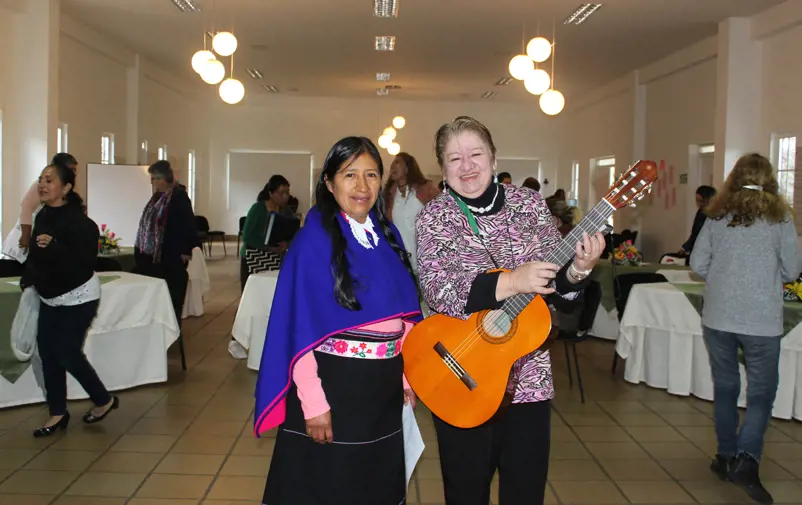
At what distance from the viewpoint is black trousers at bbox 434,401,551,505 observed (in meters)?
2.14

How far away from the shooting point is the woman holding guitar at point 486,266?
2115mm

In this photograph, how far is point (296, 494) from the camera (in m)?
2.12

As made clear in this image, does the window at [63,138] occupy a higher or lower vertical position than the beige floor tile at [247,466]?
higher

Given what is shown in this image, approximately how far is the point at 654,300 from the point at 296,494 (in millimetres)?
4017

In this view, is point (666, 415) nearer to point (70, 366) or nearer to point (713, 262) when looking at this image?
point (713, 262)

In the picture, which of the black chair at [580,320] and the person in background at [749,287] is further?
the black chair at [580,320]

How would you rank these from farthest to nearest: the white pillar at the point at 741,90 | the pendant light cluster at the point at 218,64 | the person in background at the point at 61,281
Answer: the white pillar at the point at 741,90 → the pendant light cluster at the point at 218,64 → the person in background at the point at 61,281

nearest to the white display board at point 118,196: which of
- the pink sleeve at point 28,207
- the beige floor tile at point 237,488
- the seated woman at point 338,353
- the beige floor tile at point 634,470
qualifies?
the pink sleeve at point 28,207

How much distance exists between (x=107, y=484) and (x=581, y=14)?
7.82 metres

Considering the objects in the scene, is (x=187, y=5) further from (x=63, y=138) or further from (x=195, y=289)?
(x=195, y=289)

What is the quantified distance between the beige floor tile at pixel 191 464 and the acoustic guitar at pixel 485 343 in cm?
207

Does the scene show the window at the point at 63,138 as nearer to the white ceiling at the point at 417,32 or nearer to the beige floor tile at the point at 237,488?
the white ceiling at the point at 417,32

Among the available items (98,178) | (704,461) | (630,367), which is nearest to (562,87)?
(98,178)

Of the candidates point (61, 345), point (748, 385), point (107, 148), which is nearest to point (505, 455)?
point (748, 385)
